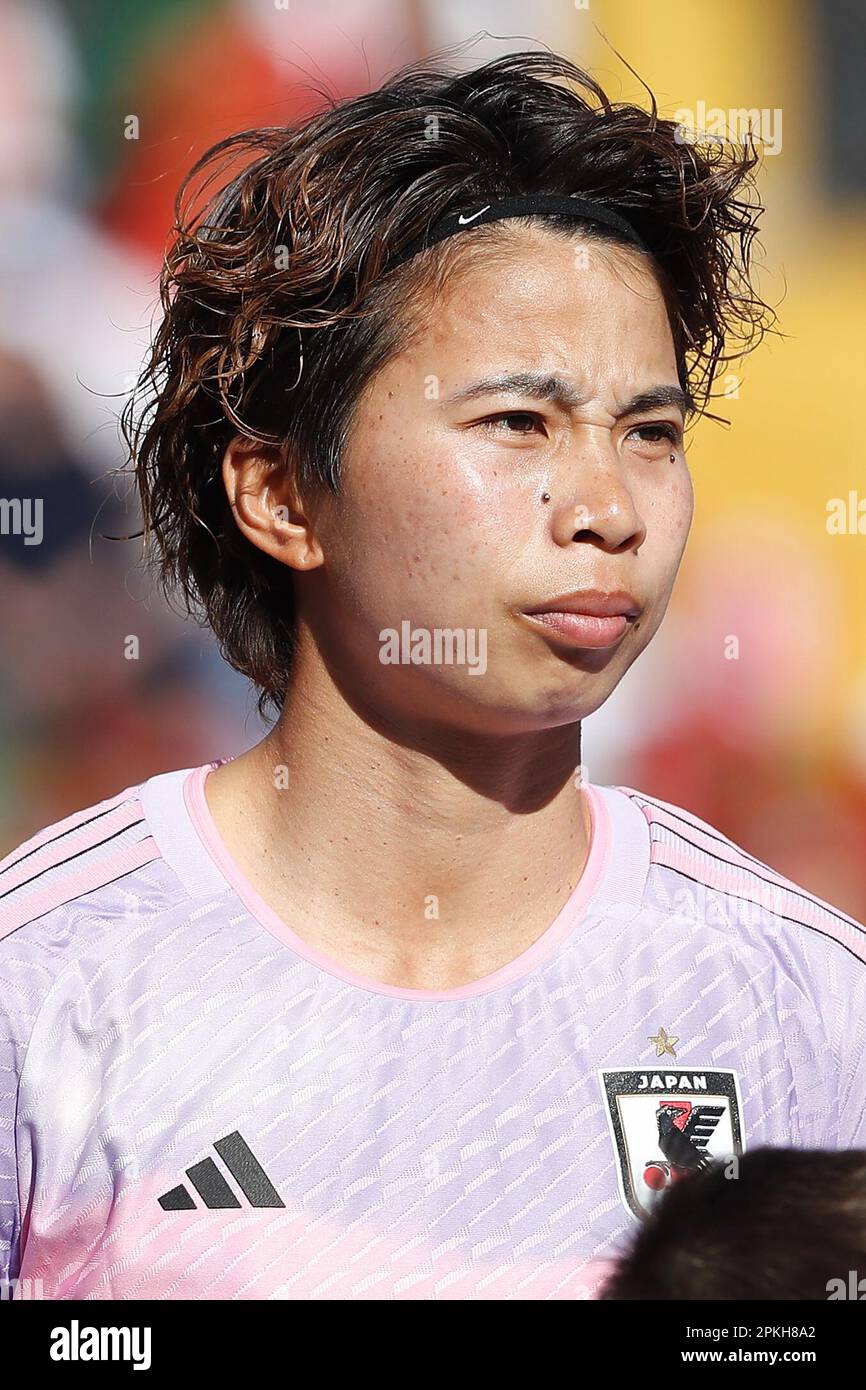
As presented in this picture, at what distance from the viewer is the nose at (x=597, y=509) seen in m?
1.62

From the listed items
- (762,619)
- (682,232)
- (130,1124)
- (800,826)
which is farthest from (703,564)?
(130,1124)

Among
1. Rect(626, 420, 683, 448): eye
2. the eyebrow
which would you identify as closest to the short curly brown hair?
the eyebrow

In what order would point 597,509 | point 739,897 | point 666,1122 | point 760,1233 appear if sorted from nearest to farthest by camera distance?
point 760,1233 → point 597,509 → point 666,1122 → point 739,897

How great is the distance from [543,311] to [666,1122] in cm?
96

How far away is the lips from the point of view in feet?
5.38

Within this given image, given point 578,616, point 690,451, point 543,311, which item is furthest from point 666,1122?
point 690,451

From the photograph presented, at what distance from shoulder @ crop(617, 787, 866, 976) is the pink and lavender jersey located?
29 mm

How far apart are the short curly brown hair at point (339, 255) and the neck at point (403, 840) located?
0.26 m

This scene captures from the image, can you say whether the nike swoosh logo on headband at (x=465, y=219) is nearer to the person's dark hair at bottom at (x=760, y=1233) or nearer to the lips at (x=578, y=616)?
the lips at (x=578, y=616)

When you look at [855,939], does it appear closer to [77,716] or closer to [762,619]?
[762,619]

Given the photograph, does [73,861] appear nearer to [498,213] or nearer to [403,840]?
[403,840]

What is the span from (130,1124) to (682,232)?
1.32 m

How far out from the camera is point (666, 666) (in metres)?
3.90

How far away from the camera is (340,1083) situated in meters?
1.69
